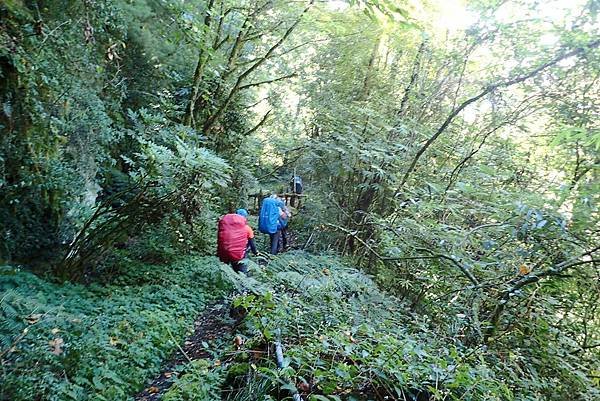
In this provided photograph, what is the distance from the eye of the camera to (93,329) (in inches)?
215

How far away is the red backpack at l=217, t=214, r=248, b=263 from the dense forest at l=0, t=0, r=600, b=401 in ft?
1.73

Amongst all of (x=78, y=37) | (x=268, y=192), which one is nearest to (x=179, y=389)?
(x=78, y=37)

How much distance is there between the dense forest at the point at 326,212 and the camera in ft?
14.5

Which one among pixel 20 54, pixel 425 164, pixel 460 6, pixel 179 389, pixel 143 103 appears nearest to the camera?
pixel 179 389

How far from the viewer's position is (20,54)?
5.79m

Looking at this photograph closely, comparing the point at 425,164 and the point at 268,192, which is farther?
the point at 268,192

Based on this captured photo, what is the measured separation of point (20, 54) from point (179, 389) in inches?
188

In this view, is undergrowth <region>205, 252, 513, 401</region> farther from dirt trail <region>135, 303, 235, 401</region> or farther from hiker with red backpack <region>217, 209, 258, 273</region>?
hiker with red backpack <region>217, 209, 258, 273</region>

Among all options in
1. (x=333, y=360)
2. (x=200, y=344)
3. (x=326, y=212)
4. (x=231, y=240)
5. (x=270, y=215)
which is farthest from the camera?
(x=326, y=212)

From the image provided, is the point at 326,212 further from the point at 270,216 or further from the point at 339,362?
the point at 339,362

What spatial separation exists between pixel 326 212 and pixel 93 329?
7023 millimetres

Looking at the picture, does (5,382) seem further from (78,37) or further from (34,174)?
(78,37)

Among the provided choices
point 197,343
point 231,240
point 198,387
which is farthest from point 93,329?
point 231,240

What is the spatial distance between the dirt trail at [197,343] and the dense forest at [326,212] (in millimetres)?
39
